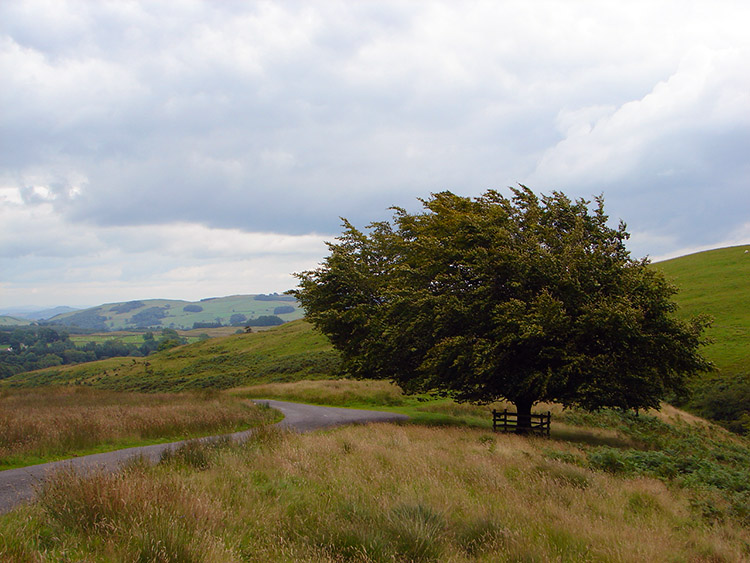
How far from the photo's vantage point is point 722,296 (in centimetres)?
7469

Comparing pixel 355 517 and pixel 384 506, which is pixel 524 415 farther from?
pixel 355 517

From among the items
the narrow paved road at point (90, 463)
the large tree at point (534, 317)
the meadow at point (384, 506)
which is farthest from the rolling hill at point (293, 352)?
the meadow at point (384, 506)

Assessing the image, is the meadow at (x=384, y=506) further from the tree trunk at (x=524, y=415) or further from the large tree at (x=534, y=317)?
the tree trunk at (x=524, y=415)

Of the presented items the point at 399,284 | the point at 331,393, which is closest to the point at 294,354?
the point at 331,393

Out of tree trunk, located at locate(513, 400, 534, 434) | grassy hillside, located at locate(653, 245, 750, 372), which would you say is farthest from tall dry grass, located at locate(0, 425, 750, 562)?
grassy hillside, located at locate(653, 245, 750, 372)

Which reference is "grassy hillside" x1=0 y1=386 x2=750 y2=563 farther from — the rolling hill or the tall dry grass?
the rolling hill

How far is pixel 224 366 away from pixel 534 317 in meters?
74.6

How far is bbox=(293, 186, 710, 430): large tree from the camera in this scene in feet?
61.4

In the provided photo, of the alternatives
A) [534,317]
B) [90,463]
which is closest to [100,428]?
[90,463]

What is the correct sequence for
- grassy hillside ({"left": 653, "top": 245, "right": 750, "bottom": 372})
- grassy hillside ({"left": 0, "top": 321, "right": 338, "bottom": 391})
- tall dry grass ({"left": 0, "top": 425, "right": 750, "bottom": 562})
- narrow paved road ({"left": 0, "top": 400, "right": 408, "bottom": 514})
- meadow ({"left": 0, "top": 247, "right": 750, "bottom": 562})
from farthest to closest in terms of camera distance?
grassy hillside ({"left": 0, "top": 321, "right": 338, "bottom": 391})
grassy hillside ({"left": 653, "top": 245, "right": 750, "bottom": 372})
narrow paved road ({"left": 0, "top": 400, "right": 408, "bottom": 514})
meadow ({"left": 0, "top": 247, "right": 750, "bottom": 562})
tall dry grass ({"left": 0, "top": 425, "right": 750, "bottom": 562})

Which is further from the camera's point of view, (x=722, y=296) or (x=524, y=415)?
(x=722, y=296)

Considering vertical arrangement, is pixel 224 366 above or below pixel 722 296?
below

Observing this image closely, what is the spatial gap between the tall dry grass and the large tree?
28.1ft

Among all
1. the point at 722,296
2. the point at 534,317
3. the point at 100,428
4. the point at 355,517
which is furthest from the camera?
the point at 722,296
